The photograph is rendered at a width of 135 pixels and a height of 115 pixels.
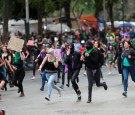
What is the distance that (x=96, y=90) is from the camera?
18.5 meters

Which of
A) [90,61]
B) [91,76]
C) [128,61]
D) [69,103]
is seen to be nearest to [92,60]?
[90,61]

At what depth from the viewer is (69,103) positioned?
15414 mm

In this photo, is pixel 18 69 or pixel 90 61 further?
pixel 18 69

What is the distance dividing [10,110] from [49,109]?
1008 millimetres

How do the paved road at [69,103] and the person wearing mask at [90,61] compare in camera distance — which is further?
the person wearing mask at [90,61]

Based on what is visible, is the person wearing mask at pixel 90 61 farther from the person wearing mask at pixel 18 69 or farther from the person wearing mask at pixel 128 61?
the person wearing mask at pixel 18 69

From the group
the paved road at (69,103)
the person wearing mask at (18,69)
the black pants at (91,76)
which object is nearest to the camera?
the paved road at (69,103)

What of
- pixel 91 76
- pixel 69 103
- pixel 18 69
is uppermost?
pixel 91 76

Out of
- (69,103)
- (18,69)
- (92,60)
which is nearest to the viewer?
(92,60)

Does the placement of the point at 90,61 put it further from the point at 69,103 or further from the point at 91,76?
the point at 69,103

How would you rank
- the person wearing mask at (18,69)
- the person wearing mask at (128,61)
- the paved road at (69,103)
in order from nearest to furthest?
the paved road at (69,103) → the person wearing mask at (128,61) → the person wearing mask at (18,69)

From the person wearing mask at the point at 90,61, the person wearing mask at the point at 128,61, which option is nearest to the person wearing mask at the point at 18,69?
the person wearing mask at the point at 90,61

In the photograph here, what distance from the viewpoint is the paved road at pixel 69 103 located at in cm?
1377

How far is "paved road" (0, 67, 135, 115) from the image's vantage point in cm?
1377
